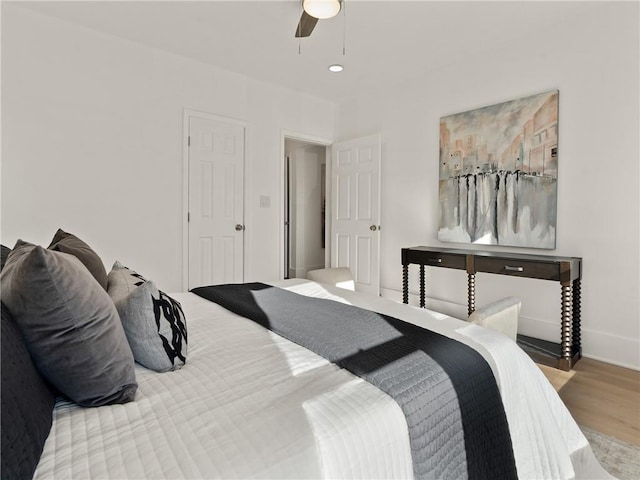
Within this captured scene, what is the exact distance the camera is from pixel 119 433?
30.4 inches

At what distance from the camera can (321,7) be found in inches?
85.5

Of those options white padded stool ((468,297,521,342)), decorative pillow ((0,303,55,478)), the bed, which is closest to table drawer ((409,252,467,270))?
white padded stool ((468,297,521,342))

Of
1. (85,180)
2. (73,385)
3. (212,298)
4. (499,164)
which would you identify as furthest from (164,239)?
(499,164)

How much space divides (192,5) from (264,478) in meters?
3.18

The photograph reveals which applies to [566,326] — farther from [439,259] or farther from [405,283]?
[405,283]

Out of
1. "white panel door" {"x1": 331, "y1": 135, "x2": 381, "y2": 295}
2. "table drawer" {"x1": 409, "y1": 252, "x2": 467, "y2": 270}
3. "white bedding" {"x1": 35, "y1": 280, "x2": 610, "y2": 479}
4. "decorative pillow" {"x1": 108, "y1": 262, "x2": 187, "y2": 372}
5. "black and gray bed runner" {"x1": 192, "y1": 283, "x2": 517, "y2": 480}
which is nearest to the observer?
"white bedding" {"x1": 35, "y1": 280, "x2": 610, "y2": 479}

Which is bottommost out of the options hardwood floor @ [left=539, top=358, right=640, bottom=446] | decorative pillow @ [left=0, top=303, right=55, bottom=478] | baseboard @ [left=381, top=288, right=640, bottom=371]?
hardwood floor @ [left=539, top=358, right=640, bottom=446]

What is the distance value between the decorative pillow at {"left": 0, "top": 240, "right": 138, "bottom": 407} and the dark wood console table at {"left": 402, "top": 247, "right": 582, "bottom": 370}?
2820mm

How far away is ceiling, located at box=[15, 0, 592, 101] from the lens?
282 centimetres

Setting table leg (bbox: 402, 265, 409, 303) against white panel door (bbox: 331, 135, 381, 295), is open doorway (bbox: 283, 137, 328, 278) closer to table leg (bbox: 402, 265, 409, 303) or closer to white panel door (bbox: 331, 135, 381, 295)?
white panel door (bbox: 331, 135, 381, 295)

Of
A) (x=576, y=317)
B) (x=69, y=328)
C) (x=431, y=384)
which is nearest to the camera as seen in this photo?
(x=69, y=328)

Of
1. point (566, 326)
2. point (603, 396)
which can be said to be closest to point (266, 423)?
point (603, 396)

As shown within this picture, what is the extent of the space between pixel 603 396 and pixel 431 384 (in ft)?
6.31

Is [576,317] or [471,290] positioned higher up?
[471,290]
